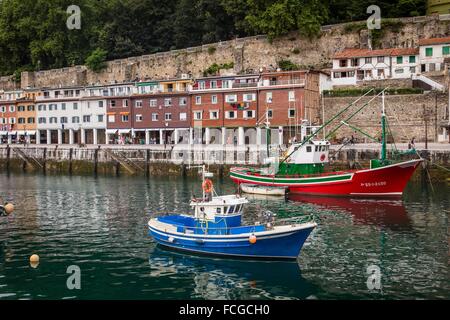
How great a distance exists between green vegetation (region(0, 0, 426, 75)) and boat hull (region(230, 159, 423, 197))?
1582 inches

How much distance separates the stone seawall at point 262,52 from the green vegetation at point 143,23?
2237mm

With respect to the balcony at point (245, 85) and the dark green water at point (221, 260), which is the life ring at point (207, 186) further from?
the balcony at point (245, 85)

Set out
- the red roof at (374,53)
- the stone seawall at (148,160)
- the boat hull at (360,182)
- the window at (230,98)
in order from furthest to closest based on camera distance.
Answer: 1. the window at (230,98)
2. the red roof at (374,53)
3. the stone seawall at (148,160)
4. the boat hull at (360,182)

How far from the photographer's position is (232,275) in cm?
2744

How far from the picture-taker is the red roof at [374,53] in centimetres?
7894

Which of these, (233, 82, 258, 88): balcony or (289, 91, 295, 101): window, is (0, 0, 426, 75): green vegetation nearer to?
(233, 82, 258, 88): balcony

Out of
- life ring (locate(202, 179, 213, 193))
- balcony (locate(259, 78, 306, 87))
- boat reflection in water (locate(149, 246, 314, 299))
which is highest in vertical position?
balcony (locate(259, 78, 306, 87))

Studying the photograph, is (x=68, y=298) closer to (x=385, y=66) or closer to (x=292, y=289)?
(x=292, y=289)

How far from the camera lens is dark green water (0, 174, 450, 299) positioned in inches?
984

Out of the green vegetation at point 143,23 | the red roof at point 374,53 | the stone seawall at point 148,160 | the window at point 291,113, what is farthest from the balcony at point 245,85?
the stone seawall at point 148,160

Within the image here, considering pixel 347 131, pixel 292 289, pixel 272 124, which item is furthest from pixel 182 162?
pixel 292 289

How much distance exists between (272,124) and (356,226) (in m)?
42.4

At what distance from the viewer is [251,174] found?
59.0 metres

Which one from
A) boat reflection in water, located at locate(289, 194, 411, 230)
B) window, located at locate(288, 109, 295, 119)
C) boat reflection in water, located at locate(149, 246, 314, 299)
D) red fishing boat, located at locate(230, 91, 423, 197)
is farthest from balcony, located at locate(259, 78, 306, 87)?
boat reflection in water, located at locate(149, 246, 314, 299)
